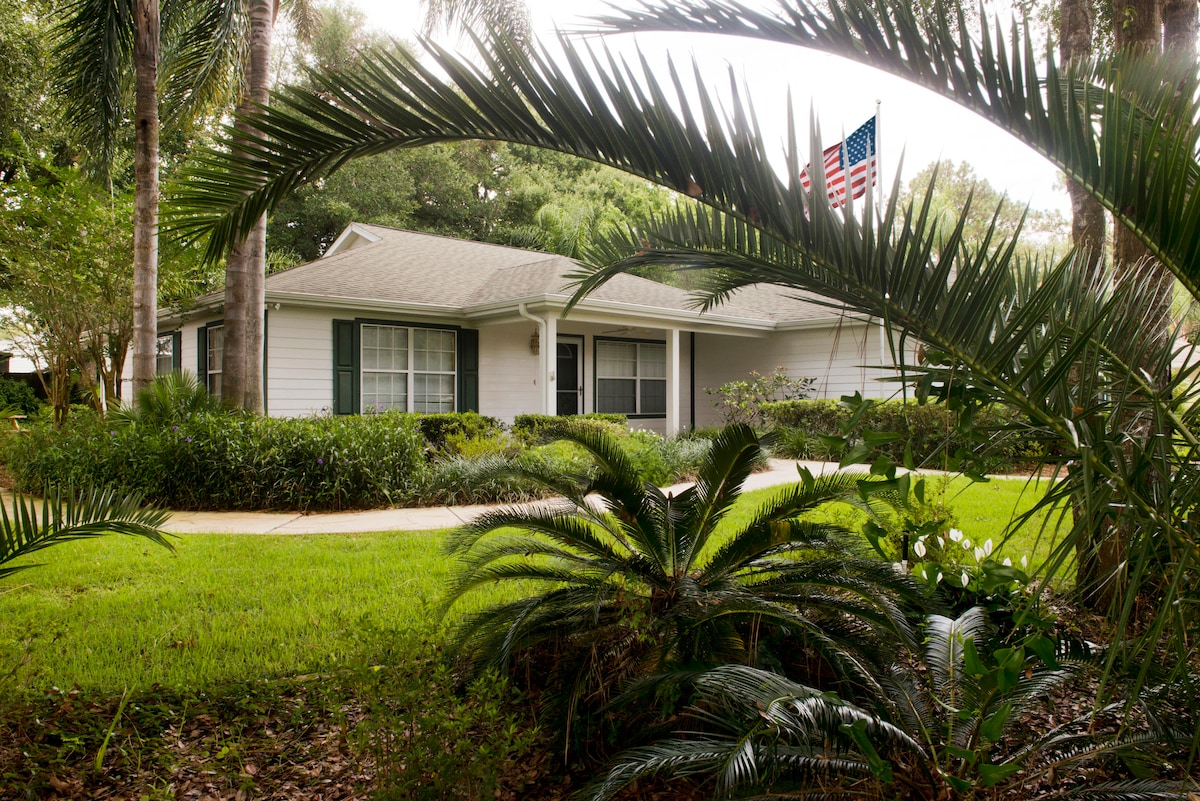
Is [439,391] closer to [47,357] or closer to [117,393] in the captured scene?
[117,393]

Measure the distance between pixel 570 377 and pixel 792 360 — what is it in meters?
4.91

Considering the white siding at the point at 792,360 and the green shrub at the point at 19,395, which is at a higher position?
the white siding at the point at 792,360

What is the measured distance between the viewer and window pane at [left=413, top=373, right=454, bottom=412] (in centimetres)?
1332

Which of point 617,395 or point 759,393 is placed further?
point 617,395

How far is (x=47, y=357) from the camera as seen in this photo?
1523 centimetres

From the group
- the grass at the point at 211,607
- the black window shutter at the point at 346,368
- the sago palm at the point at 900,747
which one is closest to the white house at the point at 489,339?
the black window shutter at the point at 346,368

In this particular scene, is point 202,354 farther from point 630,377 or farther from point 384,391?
point 630,377

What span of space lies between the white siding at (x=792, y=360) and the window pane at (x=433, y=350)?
255 inches

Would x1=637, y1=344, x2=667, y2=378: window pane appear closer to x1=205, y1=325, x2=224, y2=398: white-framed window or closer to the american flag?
the american flag

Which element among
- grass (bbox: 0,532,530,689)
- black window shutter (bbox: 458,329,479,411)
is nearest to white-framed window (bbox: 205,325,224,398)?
black window shutter (bbox: 458,329,479,411)

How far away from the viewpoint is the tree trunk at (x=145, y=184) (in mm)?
9562

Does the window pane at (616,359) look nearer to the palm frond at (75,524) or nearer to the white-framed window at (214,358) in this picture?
the white-framed window at (214,358)

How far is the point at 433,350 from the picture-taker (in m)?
13.6

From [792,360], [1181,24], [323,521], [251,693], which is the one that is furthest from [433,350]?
[1181,24]
